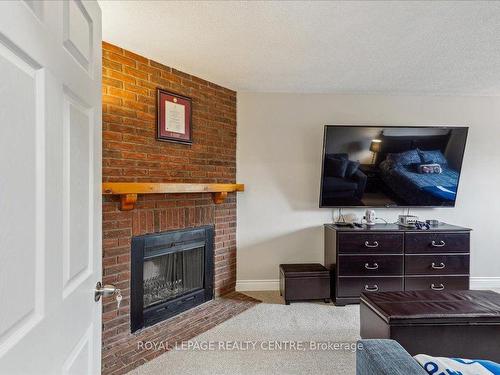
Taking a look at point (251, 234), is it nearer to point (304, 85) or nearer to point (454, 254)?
point (304, 85)

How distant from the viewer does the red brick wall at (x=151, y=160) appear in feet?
7.72

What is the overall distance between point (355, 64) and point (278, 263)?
227cm

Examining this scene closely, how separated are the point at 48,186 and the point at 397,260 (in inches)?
129

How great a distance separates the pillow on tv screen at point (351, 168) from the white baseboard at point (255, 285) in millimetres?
1495

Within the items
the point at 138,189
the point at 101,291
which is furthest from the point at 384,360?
the point at 138,189

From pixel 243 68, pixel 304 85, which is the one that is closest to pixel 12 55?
pixel 243 68

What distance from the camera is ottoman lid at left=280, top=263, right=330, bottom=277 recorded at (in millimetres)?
3275

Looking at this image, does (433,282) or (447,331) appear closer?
(447,331)

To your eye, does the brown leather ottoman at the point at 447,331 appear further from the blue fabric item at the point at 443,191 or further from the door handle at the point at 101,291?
the blue fabric item at the point at 443,191

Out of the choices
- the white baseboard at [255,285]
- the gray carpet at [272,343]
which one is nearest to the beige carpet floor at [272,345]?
the gray carpet at [272,343]

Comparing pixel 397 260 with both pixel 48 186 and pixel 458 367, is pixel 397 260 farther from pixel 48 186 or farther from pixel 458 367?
pixel 48 186

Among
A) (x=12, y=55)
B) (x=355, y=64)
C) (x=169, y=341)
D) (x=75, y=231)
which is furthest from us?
(x=355, y=64)

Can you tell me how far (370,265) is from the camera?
3250 mm

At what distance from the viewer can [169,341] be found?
247 cm
